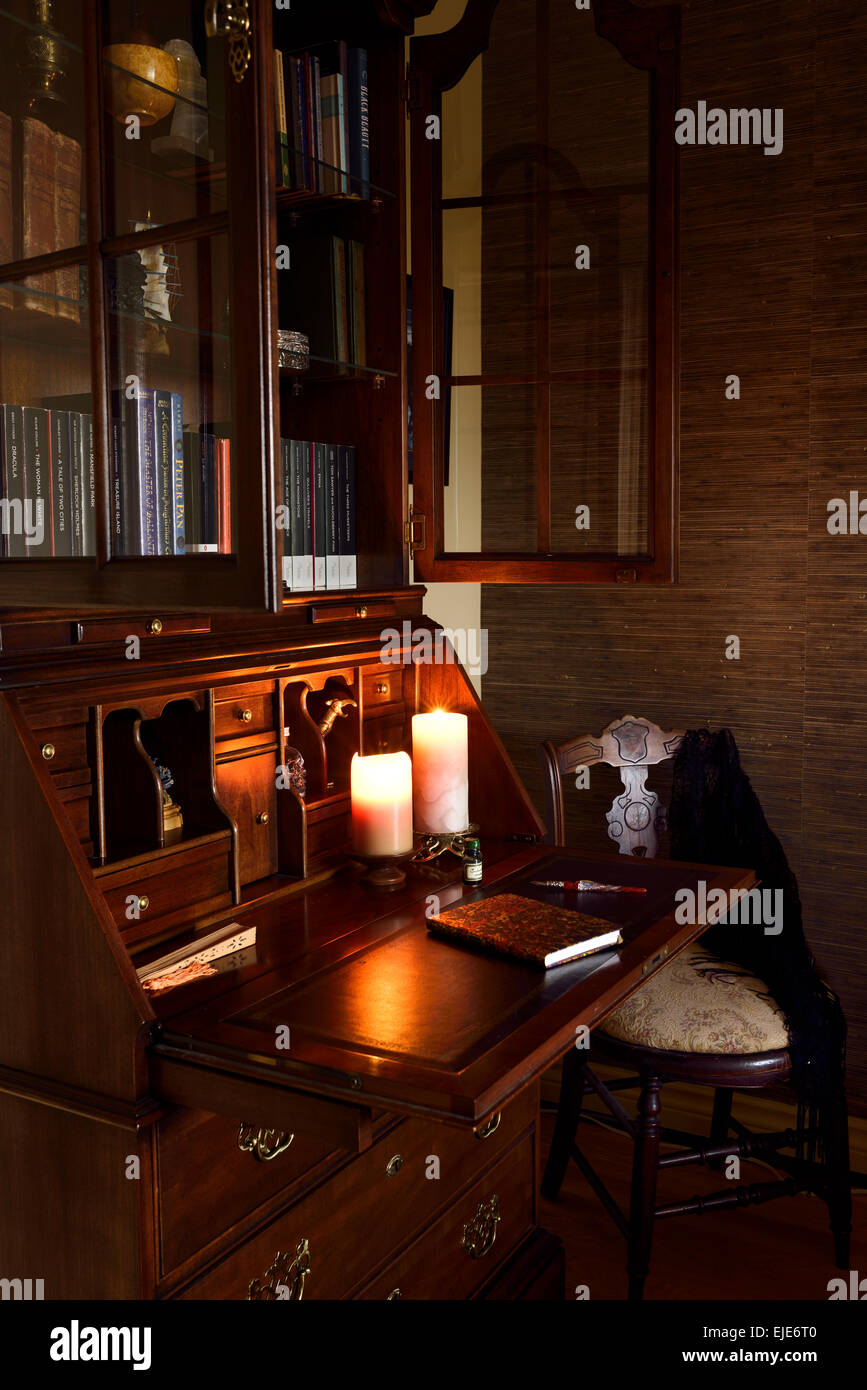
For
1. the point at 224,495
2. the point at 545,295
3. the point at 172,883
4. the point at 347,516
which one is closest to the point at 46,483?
the point at 224,495

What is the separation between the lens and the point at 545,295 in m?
1.95

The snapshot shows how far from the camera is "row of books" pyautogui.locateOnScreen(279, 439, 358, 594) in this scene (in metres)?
1.75

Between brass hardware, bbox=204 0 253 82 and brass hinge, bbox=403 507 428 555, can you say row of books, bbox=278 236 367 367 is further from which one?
brass hardware, bbox=204 0 253 82

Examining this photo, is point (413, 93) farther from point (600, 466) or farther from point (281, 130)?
point (600, 466)

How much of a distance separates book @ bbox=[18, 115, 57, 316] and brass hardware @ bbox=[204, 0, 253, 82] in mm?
272

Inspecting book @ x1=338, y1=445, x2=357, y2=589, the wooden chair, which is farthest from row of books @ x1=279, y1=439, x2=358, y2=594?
the wooden chair

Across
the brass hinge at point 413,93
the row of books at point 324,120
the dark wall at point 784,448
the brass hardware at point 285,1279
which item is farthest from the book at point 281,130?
the brass hardware at point 285,1279

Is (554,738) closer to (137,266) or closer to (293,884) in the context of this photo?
(293,884)

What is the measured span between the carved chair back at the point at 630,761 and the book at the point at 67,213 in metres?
1.40

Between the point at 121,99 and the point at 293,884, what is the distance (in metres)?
1.04

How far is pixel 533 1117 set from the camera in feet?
6.53

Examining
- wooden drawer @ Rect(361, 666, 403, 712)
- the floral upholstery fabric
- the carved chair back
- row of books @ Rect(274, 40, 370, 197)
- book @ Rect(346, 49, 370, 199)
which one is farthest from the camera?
the carved chair back

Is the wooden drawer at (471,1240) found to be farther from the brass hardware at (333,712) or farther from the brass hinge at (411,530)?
the brass hinge at (411,530)
